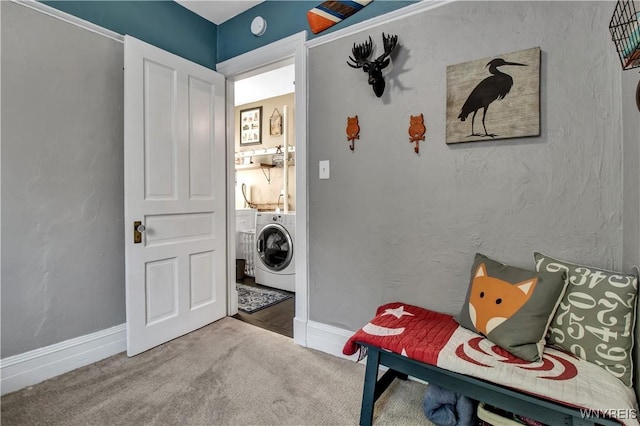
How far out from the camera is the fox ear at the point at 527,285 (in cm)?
123

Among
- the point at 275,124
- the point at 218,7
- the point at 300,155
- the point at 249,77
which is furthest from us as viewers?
the point at 275,124

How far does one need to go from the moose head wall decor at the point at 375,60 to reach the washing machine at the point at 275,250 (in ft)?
6.21

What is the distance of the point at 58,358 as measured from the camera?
5.90 ft

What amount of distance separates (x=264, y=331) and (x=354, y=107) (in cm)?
182

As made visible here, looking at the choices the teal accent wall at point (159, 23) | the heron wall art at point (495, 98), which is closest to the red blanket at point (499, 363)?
the heron wall art at point (495, 98)

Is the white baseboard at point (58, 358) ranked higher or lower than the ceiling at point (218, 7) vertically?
lower

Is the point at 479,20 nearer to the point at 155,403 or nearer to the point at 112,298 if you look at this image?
the point at 155,403

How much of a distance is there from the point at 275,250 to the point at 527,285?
272cm

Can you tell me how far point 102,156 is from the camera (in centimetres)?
199

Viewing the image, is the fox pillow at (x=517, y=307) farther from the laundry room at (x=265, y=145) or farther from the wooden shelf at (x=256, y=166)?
the wooden shelf at (x=256, y=166)

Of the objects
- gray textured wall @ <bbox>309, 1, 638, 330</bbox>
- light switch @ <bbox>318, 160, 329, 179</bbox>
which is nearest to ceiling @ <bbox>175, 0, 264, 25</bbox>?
gray textured wall @ <bbox>309, 1, 638, 330</bbox>

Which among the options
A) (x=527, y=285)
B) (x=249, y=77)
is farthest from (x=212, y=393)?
(x=249, y=77)

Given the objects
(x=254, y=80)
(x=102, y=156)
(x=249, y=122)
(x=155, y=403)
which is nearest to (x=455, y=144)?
(x=155, y=403)

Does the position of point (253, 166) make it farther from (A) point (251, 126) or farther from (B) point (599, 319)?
(B) point (599, 319)
